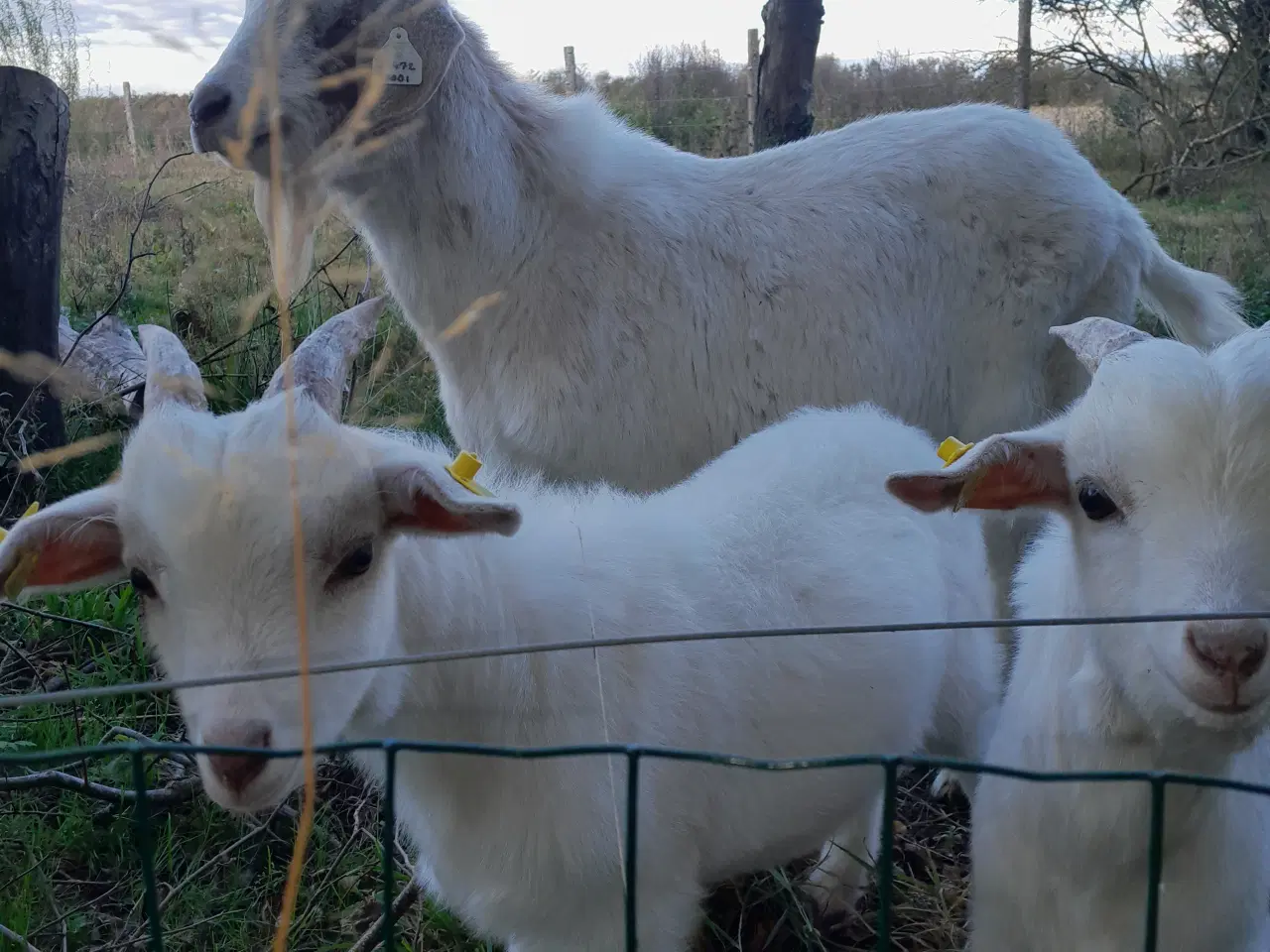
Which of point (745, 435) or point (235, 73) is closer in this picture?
point (235, 73)

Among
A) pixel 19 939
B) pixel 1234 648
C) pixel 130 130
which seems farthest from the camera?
pixel 130 130

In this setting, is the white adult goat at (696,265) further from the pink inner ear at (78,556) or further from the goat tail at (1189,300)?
the pink inner ear at (78,556)

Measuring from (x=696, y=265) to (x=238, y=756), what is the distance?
251 cm

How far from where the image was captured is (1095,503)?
1.93m

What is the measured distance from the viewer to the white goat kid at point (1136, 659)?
1695 millimetres

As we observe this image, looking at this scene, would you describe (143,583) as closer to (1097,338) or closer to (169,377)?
(169,377)

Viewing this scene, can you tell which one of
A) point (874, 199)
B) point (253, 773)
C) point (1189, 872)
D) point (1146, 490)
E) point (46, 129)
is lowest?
point (1189, 872)

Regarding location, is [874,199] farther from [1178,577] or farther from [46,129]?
[46,129]

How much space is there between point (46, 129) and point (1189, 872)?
4.71 m

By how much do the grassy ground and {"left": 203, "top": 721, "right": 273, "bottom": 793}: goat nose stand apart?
0.73 m

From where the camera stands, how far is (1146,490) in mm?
1820

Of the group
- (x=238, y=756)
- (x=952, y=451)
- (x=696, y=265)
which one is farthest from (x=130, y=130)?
(x=952, y=451)

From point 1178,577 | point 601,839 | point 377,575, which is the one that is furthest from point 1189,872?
point 377,575

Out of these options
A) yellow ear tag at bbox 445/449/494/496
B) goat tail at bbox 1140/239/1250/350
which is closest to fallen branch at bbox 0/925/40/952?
yellow ear tag at bbox 445/449/494/496
